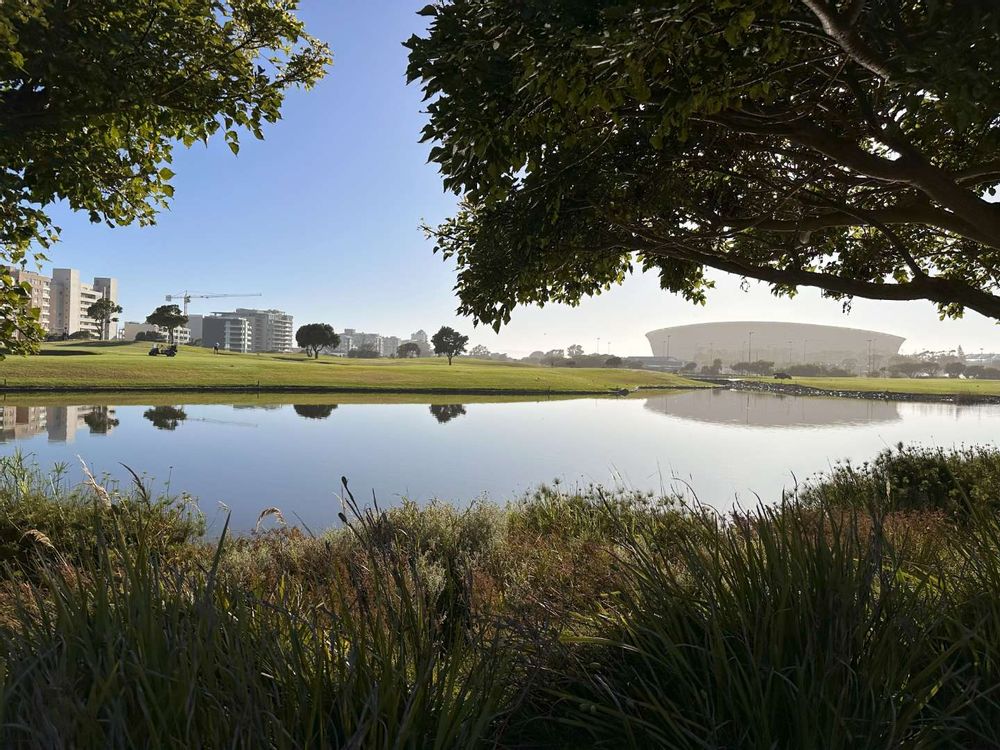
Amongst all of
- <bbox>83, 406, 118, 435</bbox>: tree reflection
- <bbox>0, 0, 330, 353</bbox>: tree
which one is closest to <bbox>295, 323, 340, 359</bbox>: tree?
<bbox>83, 406, 118, 435</bbox>: tree reflection

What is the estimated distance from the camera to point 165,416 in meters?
28.6

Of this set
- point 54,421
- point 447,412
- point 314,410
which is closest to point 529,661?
point 54,421

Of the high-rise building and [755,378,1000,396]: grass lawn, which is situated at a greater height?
the high-rise building

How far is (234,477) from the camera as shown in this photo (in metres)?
14.7

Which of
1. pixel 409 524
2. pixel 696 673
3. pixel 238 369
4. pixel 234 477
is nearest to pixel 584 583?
pixel 696 673

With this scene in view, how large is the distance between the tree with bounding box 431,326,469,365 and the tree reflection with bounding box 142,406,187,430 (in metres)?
74.2

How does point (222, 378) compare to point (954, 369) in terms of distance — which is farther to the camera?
point (954, 369)

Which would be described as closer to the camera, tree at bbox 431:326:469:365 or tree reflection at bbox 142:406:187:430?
tree reflection at bbox 142:406:187:430

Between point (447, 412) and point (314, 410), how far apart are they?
27.8 ft

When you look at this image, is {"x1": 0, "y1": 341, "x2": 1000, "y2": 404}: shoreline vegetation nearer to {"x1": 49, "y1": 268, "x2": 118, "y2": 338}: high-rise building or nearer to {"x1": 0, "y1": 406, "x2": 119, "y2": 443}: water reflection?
{"x1": 0, "y1": 406, "x2": 119, "y2": 443}: water reflection

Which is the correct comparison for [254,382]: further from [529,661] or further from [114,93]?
[529,661]

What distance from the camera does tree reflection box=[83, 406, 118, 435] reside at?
75.2ft

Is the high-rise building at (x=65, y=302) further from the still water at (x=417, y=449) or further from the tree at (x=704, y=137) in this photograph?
the tree at (x=704, y=137)

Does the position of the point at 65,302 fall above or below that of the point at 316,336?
above
